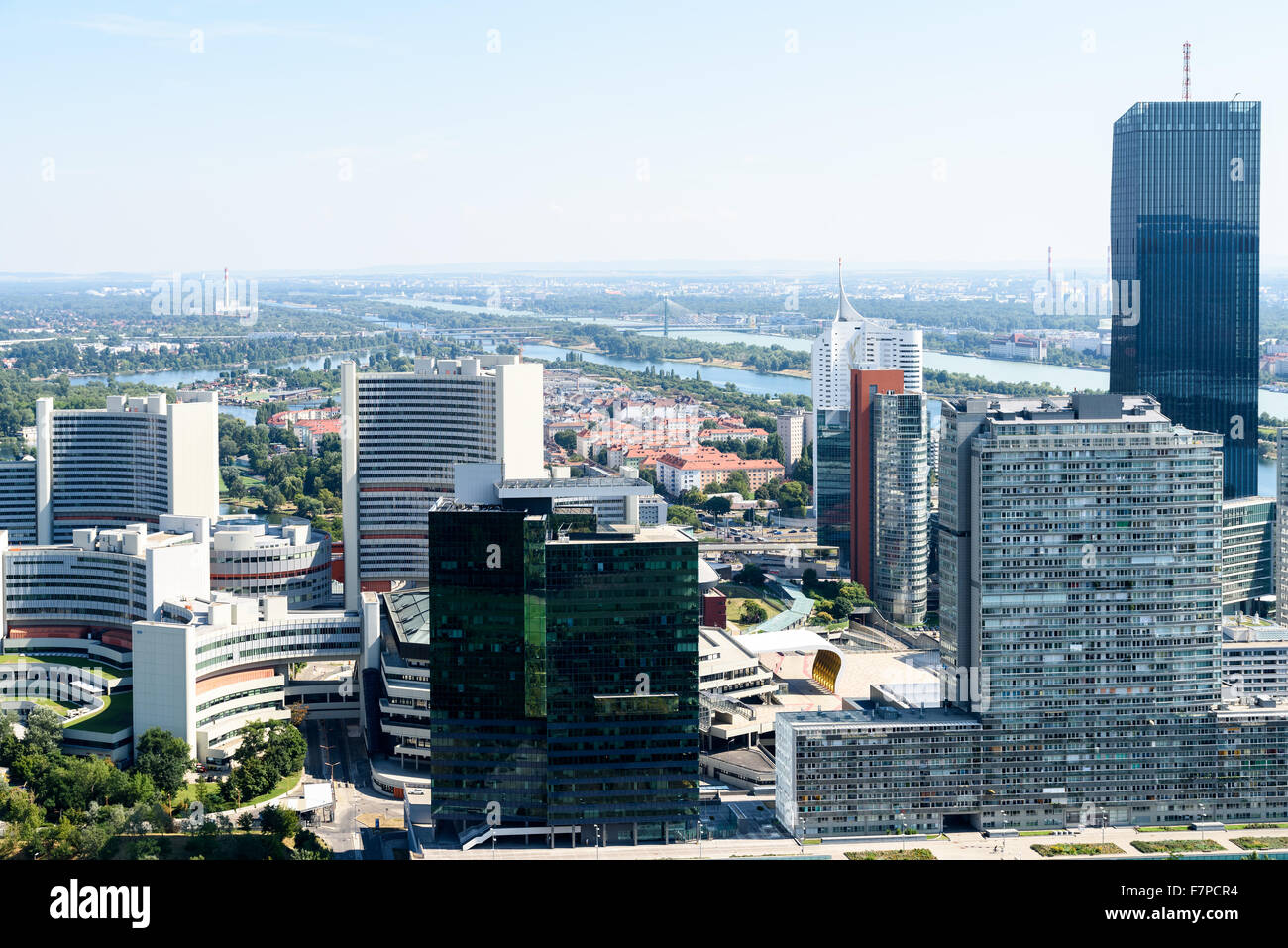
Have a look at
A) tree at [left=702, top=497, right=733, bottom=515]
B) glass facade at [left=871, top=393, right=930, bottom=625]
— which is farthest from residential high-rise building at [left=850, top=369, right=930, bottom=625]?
tree at [left=702, top=497, right=733, bottom=515]

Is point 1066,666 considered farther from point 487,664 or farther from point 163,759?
point 163,759

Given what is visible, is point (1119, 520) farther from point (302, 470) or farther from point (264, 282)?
point (264, 282)

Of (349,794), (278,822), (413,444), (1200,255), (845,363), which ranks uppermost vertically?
(1200,255)

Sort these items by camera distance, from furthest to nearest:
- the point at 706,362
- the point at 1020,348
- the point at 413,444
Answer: the point at 706,362 < the point at 1020,348 < the point at 413,444

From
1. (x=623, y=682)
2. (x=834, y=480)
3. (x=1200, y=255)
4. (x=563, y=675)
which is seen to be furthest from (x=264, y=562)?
(x=1200, y=255)

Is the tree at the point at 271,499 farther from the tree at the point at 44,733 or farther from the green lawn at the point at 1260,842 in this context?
the green lawn at the point at 1260,842

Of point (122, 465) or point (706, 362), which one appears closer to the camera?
point (122, 465)

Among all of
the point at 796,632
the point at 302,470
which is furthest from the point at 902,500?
the point at 302,470

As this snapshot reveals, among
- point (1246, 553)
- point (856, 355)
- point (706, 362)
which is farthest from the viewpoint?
point (706, 362)
